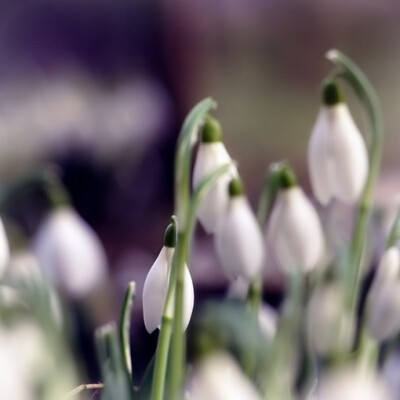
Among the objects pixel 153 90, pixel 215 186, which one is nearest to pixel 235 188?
pixel 215 186

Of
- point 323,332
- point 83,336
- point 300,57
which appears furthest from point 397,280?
point 300,57

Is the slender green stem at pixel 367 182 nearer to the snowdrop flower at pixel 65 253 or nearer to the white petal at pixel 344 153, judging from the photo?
the white petal at pixel 344 153

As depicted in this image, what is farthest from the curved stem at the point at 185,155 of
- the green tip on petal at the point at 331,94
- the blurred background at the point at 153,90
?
the blurred background at the point at 153,90

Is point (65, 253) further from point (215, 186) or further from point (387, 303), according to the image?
point (387, 303)

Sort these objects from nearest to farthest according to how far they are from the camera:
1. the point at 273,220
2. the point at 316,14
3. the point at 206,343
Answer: the point at 206,343 < the point at 273,220 < the point at 316,14

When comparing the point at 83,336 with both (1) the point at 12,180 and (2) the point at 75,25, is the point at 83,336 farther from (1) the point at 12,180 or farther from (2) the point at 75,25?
(2) the point at 75,25

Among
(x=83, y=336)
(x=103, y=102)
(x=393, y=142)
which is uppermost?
(x=103, y=102)
